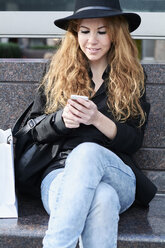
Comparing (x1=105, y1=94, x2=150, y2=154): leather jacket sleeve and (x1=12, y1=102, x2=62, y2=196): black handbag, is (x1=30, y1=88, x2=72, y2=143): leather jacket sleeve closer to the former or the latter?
(x1=12, y1=102, x2=62, y2=196): black handbag

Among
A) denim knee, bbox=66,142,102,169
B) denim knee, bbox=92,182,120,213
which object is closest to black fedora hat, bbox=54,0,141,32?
denim knee, bbox=66,142,102,169

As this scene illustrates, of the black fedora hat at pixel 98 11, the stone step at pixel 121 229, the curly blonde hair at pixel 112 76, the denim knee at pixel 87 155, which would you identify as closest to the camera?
the denim knee at pixel 87 155

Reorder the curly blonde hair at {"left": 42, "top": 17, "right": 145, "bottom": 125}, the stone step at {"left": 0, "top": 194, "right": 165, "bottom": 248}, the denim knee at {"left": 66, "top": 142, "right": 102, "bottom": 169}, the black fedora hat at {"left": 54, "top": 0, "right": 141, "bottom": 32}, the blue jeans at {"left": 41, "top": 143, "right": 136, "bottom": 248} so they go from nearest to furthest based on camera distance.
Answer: the blue jeans at {"left": 41, "top": 143, "right": 136, "bottom": 248} < the denim knee at {"left": 66, "top": 142, "right": 102, "bottom": 169} < the stone step at {"left": 0, "top": 194, "right": 165, "bottom": 248} < the black fedora hat at {"left": 54, "top": 0, "right": 141, "bottom": 32} < the curly blonde hair at {"left": 42, "top": 17, "right": 145, "bottom": 125}

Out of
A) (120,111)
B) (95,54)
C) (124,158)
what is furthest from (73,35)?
(124,158)

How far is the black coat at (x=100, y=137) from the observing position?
3189 millimetres

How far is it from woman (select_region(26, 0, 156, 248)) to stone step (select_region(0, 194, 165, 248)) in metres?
0.11

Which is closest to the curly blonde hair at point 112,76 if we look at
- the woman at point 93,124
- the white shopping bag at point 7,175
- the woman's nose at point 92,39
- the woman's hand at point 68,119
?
the woman at point 93,124

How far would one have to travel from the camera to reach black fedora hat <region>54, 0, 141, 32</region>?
315 cm

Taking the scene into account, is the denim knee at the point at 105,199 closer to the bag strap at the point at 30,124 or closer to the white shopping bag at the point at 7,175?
the white shopping bag at the point at 7,175

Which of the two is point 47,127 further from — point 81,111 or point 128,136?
point 128,136

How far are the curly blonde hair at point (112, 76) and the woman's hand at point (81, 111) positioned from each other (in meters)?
0.31

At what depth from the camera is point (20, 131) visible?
11.1ft

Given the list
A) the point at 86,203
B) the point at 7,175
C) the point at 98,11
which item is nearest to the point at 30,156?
the point at 7,175

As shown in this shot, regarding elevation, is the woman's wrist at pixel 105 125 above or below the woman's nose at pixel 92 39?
below
